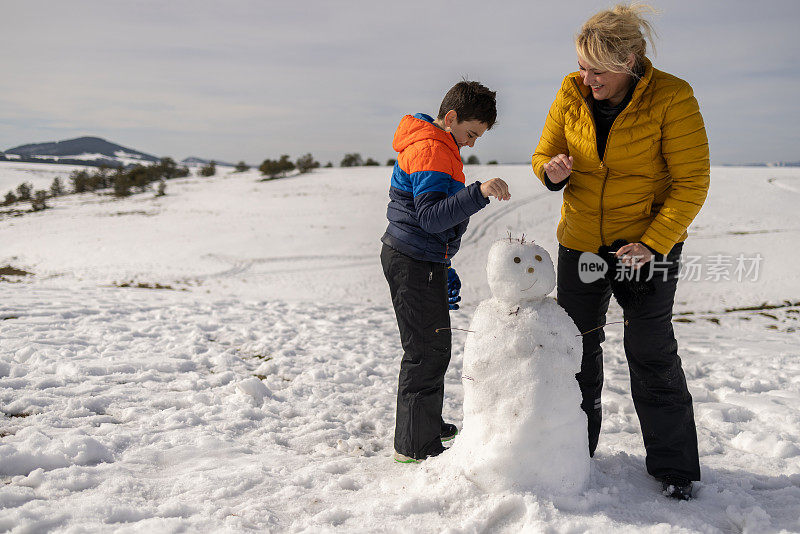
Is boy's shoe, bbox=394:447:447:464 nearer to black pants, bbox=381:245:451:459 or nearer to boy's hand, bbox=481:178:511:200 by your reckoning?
black pants, bbox=381:245:451:459

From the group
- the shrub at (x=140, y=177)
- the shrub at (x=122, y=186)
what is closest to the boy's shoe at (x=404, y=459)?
the shrub at (x=122, y=186)

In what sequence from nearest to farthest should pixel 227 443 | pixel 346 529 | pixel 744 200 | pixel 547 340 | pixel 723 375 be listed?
pixel 346 529 < pixel 547 340 < pixel 227 443 < pixel 723 375 < pixel 744 200

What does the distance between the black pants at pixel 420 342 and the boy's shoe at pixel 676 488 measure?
48.5 inches

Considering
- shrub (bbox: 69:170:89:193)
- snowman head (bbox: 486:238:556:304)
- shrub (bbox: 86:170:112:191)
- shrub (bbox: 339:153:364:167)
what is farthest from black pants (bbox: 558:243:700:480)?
shrub (bbox: 69:170:89:193)

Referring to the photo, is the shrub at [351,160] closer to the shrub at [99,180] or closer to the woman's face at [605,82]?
the shrub at [99,180]

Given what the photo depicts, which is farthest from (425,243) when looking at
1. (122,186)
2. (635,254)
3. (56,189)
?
(56,189)

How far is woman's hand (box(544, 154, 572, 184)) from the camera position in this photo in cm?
253

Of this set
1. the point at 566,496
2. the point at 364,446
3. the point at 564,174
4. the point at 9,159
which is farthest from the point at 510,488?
the point at 9,159

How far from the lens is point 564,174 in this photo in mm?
2562

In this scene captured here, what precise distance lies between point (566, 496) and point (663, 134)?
179cm

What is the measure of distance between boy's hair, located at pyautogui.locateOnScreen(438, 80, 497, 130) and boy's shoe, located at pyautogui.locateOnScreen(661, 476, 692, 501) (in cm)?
218

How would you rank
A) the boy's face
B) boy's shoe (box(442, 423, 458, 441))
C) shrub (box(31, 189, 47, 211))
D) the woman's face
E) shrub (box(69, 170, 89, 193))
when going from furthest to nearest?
shrub (box(69, 170, 89, 193))
shrub (box(31, 189, 47, 211))
boy's shoe (box(442, 423, 458, 441))
the boy's face
the woman's face

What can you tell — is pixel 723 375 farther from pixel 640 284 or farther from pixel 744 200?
pixel 744 200

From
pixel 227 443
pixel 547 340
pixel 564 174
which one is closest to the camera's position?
pixel 547 340
